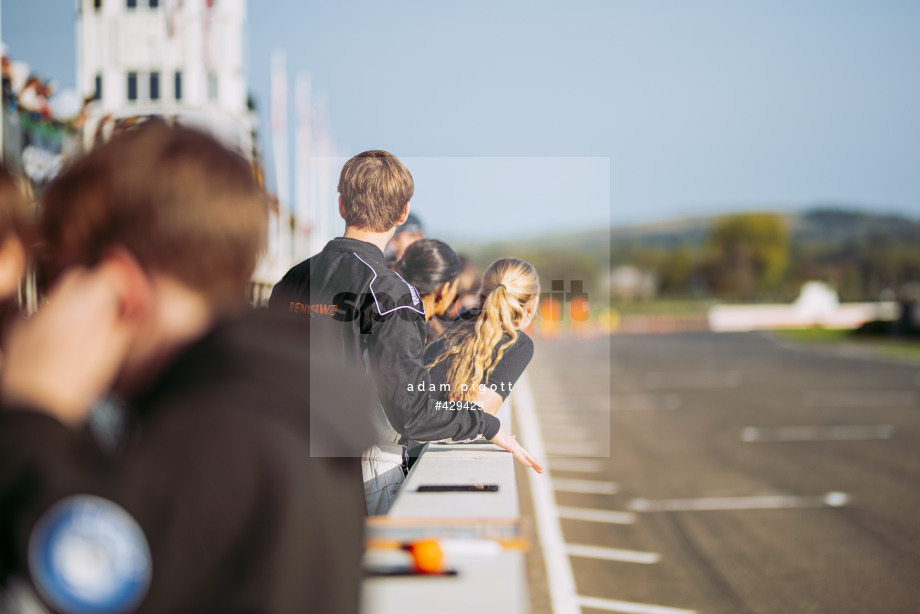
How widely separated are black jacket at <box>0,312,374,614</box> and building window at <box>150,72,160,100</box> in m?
17.7

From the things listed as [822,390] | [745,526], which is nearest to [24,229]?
[745,526]

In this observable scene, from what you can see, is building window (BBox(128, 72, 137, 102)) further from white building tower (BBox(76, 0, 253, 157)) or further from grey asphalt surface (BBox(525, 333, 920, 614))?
grey asphalt surface (BBox(525, 333, 920, 614))

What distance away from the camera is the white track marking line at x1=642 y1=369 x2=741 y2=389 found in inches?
1389

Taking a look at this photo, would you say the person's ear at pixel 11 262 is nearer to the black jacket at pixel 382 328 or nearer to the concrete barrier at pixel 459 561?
the black jacket at pixel 382 328

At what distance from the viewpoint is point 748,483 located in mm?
18281

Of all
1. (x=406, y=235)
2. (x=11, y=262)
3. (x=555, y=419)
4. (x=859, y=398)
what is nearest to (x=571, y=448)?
(x=555, y=419)

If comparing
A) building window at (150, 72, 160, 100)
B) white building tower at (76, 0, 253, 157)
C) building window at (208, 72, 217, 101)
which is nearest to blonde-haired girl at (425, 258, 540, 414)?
white building tower at (76, 0, 253, 157)

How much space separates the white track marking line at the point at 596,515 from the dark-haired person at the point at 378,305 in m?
13.9

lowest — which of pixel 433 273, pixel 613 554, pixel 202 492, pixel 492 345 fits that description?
pixel 613 554

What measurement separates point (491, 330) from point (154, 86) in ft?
56.0

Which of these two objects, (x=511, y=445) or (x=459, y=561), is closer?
(x=459, y=561)

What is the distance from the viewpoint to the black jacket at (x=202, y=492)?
110cm

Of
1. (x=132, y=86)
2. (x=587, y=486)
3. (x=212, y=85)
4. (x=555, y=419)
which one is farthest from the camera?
(x=555, y=419)

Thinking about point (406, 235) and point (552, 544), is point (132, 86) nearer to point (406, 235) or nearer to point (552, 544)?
point (552, 544)
